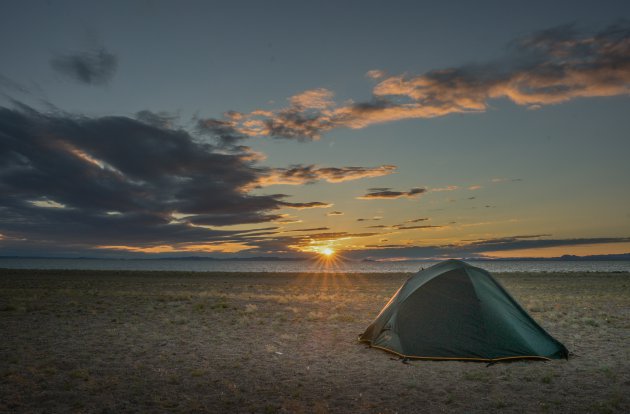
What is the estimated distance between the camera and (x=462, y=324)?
37.9 ft

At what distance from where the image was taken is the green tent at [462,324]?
11320 mm

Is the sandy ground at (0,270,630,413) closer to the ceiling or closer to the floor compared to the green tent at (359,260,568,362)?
closer to the floor

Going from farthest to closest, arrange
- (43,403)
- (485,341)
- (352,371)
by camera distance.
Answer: (485,341)
(352,371)
(43,403)

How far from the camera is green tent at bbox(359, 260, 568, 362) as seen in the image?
446 inches

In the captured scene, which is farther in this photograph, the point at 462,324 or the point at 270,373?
the point at 462,324

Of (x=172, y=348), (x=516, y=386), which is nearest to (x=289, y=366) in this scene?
(x=172, y=348)

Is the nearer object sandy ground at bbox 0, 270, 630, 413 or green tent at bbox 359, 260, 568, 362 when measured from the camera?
sandy ground at bbox 0, 270, 630, 413

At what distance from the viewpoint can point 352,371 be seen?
1054 centimetres

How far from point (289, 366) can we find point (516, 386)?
5.27 metres

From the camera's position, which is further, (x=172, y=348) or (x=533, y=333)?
(x=172, y=348)

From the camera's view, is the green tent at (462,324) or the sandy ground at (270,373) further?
the green tent at (462,324)

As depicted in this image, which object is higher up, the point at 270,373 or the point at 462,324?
the point at 462,324

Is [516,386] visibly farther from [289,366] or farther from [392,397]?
[289,366]

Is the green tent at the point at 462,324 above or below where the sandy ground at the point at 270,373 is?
above
